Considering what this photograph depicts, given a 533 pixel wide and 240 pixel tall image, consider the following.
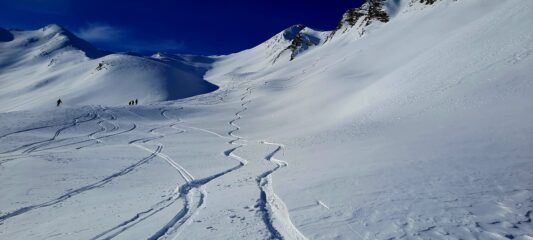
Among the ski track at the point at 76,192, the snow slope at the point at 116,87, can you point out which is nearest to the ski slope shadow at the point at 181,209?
the ski track at the point at 76,192

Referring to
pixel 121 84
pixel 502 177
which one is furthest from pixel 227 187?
pixel 121 84

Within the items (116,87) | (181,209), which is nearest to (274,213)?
(181,209)

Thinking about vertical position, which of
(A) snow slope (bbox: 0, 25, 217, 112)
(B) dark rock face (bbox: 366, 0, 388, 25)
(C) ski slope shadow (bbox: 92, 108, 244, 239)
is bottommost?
(C) ski slope shadow (bbox: 92, 108, 244, 239)

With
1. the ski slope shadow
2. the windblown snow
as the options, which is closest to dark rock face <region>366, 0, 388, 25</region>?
the windblown snow

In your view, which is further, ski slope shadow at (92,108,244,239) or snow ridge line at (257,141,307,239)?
ski slope shadow at (92,108,244,239)

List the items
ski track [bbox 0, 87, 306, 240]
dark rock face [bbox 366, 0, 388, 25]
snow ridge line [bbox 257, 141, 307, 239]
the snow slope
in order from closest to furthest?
snow ridge line [bbox 257, 141, 307, 239] < ski track [bbox 0, 87, 306, 240] < the snow slope < dark rock face [bbox 366, 0, 388, 25]

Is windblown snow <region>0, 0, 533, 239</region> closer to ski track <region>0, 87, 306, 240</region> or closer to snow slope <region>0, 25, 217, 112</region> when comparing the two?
ski track <region>0, 87, 306, 240</region>

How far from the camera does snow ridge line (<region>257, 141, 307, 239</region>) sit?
7441 mm

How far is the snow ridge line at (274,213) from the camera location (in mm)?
7441

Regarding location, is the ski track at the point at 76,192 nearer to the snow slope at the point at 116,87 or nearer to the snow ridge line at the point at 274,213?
the snow ridge line at the point at 274,213

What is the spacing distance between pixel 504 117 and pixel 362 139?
5.70 meters

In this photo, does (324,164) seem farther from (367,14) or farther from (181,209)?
(367,14)

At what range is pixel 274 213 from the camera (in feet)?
28.7

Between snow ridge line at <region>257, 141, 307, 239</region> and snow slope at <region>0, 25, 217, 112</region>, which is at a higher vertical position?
snow slope at <region>0, 25, 217, 112</region>
